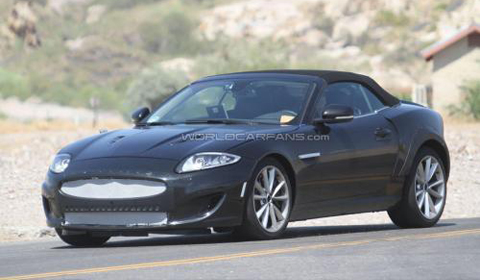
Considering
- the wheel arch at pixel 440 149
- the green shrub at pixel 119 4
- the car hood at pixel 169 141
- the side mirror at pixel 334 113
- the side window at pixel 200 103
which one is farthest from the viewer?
the green shrub at pixel 119 4

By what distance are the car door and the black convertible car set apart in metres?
0.01

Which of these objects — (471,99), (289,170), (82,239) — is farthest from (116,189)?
(471,99)

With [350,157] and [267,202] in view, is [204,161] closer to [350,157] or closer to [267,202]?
[267,202]

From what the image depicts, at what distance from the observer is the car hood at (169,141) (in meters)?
10.9

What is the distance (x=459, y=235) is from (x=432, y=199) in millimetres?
2090

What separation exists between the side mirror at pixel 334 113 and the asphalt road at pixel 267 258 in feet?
3.42

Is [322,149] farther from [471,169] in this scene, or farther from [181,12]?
[181,12]

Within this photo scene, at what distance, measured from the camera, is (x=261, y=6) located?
90938mm

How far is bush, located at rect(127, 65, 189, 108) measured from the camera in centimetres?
5519

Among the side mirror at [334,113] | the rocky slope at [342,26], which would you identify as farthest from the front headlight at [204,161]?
the rocky slope at [342,26]

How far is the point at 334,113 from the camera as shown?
11.8 m

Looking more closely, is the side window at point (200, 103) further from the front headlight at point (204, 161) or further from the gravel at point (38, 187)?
the gravel at point (38, 187)

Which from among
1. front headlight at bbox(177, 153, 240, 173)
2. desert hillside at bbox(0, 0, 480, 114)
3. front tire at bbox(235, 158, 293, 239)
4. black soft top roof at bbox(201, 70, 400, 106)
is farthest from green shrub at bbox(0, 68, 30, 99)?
front headlight at bbox(177, 153, 240, 173)

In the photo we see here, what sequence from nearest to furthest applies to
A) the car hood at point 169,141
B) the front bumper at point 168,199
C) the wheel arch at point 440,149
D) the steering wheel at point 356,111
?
the front bumper at point 168,199 → the car hood at point 169,141 → the steering wheel at point 356,111 → the wheel arch at point 440,149
